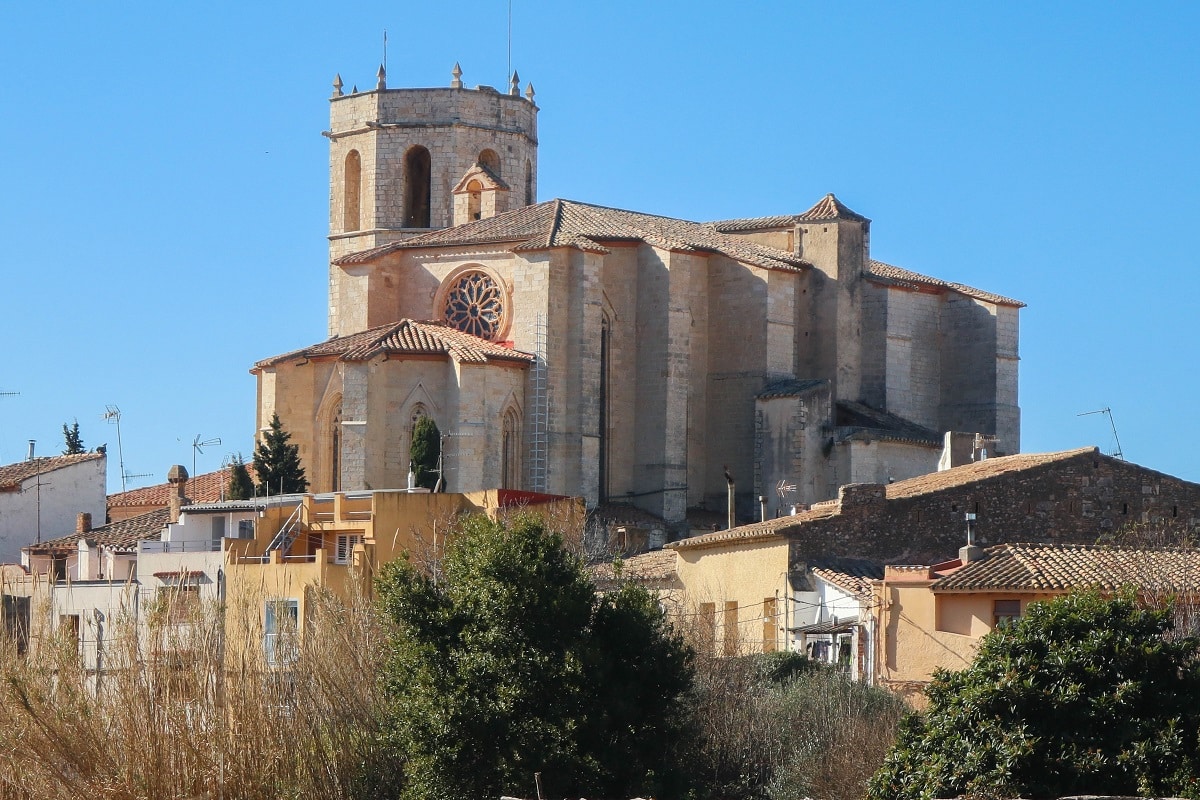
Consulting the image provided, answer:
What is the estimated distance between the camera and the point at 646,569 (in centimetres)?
3183

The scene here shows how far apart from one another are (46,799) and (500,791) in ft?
13.7

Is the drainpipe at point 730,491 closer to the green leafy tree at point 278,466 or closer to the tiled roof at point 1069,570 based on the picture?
the green leafy tree at point 278,466

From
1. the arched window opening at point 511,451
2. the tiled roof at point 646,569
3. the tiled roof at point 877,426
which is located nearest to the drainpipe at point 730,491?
the tiled roof at point 877,426

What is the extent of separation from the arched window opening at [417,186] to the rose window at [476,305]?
8.73 meters

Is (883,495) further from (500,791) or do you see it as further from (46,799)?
(46,799)

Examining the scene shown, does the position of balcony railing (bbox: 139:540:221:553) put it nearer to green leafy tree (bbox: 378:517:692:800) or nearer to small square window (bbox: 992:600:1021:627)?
green leafy tree (bbox: 378:517:692:800)

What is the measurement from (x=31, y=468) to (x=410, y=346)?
7661 mm

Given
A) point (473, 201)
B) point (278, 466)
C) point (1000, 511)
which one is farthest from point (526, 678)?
point (473, 201)

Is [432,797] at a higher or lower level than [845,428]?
lower

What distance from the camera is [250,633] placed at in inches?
779

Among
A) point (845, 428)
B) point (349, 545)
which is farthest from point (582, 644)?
point (845, 428)

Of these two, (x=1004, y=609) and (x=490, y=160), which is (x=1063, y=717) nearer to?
(x=1004, y=609)

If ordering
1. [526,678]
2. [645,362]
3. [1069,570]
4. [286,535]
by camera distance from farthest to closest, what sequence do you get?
[645,362], [286,535], [1069,570], [526,678]

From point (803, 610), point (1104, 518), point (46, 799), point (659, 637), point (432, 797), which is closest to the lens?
point (46, 799)
